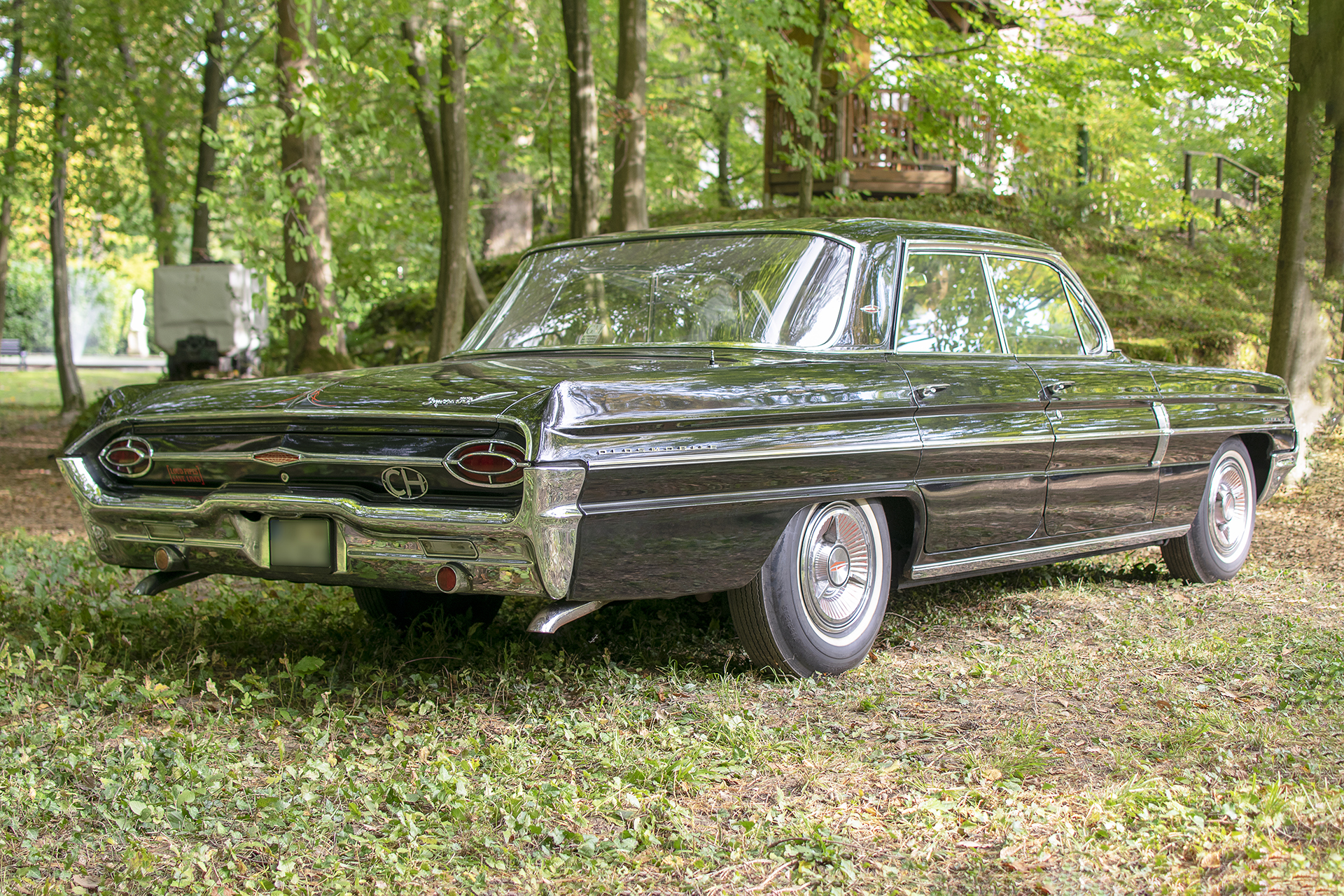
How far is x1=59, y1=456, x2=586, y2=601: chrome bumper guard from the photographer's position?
3.16 m

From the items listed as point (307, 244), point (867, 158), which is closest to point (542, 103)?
point (307, 244)

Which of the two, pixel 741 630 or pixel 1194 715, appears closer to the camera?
pixel 1194 715

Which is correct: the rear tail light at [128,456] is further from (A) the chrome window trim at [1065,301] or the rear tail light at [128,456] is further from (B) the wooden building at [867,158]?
(B) the wooden building at [867,158]

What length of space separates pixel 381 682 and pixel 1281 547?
18.5ft

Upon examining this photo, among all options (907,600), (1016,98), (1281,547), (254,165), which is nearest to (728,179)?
(1016,98)

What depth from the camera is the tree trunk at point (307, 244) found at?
9.25m

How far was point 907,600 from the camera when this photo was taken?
17.3ft

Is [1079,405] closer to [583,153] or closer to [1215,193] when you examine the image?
[583,153]

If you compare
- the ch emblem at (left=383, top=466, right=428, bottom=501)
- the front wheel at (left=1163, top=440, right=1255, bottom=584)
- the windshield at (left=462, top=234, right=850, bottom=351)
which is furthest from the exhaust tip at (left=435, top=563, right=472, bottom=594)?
the front wheel at (left=1163, top=440, right=1255, bottom=584)

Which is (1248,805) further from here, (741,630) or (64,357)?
(64,357)

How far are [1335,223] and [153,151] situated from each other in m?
16.0

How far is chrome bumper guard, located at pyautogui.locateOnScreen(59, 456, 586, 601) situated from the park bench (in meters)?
37.2

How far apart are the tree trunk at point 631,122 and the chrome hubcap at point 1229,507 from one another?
5.20 metres

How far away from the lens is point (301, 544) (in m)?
3.52
